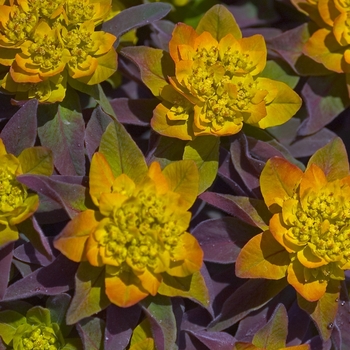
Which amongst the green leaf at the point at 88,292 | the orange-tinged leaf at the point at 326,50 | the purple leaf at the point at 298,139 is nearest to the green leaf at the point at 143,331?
the green leaf at the point at 88,292

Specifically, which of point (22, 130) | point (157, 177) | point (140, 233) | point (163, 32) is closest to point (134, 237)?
point (140, 233)

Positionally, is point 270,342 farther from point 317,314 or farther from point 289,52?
point 289,52

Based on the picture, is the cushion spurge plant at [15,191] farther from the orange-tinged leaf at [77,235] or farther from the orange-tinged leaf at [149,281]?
the orange-tinged leaf at [149,281]

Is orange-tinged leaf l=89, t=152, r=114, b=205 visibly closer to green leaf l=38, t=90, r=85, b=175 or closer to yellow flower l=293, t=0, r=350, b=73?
green leaf l=38, t=90, r=85, b=175

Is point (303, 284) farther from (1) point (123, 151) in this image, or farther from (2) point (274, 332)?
(1) point (123, 151)

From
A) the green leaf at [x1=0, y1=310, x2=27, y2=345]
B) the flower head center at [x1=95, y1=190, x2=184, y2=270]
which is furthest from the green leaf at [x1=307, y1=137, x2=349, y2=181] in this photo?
the green leaf at [x1=0, y1=310, x2=27, y2=345]

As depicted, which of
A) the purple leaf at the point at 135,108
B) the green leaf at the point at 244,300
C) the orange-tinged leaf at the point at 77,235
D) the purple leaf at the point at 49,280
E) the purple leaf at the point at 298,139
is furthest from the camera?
the purple leaf at the point at 298,139

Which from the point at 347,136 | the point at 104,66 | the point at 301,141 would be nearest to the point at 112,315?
the point at 104,66
